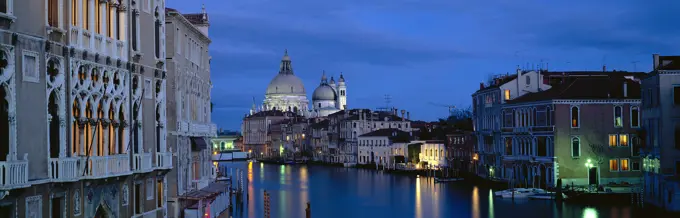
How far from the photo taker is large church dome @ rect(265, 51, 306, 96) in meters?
127

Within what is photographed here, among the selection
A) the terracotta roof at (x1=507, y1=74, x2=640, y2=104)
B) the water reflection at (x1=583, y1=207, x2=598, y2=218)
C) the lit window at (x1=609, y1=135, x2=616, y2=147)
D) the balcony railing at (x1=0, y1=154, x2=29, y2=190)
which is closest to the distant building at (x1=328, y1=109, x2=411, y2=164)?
the terracotta roof at (x1=507, y1=74, x2=640, y2=104)

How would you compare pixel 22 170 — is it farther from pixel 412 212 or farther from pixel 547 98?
pixel 547 98

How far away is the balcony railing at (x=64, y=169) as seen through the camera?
12617mm

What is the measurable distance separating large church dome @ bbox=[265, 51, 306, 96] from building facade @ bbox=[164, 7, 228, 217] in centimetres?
9741

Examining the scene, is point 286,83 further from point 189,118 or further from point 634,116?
point 189,118

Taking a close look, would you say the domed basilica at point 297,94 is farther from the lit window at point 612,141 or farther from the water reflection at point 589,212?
the water reflection at point 589,212

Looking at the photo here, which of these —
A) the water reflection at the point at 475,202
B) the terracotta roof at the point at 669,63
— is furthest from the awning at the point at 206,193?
the terracotta roof at the point at 669,63

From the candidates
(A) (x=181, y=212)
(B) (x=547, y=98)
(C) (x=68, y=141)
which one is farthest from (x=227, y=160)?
(C) (x=68, y=141)

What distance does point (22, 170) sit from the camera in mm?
11570

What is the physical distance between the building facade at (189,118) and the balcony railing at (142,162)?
189cm

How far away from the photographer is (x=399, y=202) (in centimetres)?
4022

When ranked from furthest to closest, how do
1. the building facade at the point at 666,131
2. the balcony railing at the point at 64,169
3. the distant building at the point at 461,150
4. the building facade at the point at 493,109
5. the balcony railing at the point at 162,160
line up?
the distant building at the point at 461,150 < the building facade at the point at 493,109 < the building facade at the point at 666,131 < the balcony railing at the point at 162,160 < the balcony railing at the point at 64,169

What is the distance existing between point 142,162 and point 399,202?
25.3 meters

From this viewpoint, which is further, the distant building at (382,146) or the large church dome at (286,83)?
the large church dome at (286,83)
